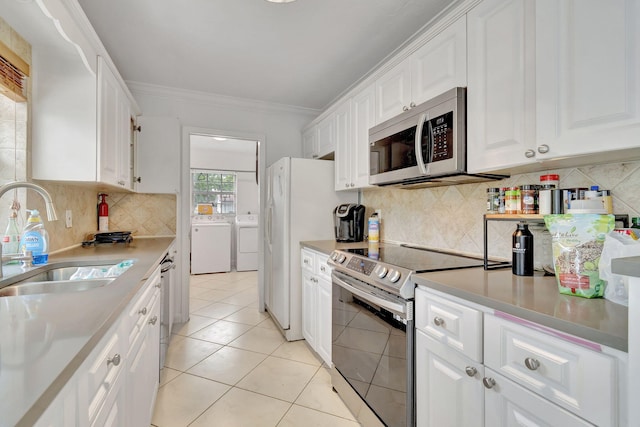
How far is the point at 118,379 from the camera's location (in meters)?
0.97

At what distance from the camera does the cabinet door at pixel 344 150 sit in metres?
2.53

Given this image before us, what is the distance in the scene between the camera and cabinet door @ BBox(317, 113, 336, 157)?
9.32 feet

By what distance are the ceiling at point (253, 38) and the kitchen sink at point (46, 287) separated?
1665 millimetres

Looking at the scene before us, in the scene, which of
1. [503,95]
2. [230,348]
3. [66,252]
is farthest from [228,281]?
[503,95]

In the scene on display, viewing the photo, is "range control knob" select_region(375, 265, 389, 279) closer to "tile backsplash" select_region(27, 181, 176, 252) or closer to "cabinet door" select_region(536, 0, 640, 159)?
"cabinet door" select_region(536, 0, 640, 159)

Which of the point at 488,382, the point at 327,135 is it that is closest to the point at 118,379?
the point at 488,382

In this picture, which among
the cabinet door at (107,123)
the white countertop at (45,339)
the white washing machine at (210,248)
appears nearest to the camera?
the white countertop at (45,339)

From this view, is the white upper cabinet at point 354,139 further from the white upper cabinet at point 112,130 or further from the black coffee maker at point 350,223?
the white upper cabinet at point 112,130

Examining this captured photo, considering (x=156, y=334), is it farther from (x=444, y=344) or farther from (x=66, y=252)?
(x=444, y=344)

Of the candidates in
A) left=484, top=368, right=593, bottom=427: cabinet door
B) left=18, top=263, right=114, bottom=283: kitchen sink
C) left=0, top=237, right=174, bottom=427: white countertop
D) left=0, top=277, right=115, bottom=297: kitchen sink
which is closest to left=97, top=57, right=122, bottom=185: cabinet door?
left=18, top=263, right=114, bottom=283: kitchen sink

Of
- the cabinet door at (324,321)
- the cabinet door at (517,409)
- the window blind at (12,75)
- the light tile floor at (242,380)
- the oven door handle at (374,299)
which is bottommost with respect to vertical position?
the light tile floor at (242,380)

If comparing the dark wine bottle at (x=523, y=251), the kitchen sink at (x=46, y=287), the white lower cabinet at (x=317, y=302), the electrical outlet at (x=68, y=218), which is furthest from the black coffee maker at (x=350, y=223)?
the electrical outlet at (x=68, y=218)

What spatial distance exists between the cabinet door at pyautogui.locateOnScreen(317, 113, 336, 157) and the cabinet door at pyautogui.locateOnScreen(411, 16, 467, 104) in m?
1.12

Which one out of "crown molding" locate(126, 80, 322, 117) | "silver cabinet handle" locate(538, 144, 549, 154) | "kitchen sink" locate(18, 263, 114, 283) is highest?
"crown molding" locate(126, 80, 322, 117)
